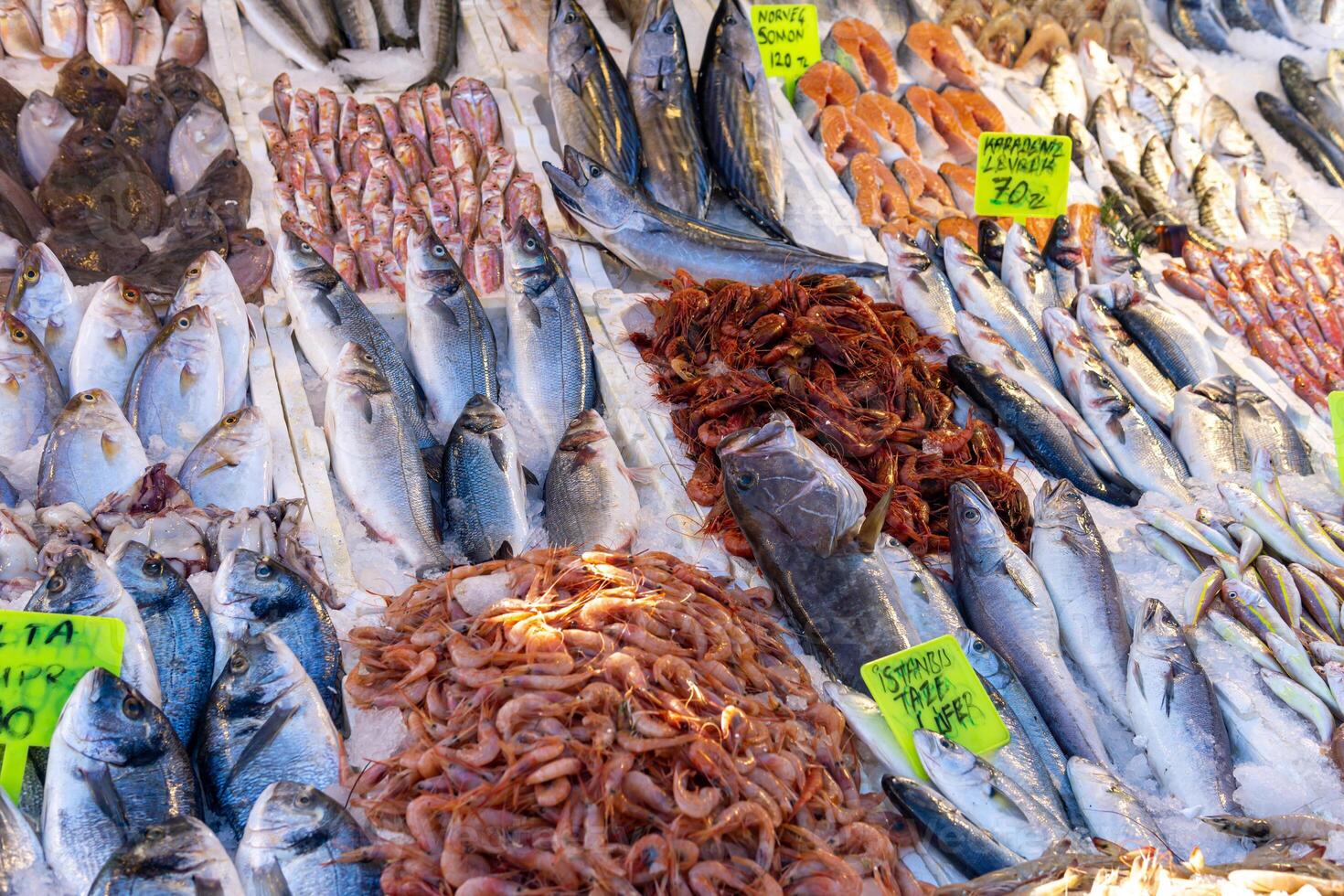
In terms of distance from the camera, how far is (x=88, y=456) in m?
3.02

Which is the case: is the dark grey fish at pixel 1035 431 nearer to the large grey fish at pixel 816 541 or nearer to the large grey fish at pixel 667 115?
the large grey fish at pixel 816 541

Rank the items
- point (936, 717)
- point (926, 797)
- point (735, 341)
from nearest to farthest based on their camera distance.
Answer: point (926, 797) → point (936, 717) → point (735, 341)

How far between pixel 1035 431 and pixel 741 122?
2019 millimetres

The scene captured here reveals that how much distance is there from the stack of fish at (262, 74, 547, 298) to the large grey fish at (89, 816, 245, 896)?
2.47 m

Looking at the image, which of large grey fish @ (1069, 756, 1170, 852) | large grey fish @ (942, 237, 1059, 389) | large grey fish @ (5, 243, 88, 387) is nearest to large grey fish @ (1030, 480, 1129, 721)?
large grey fish @ (1069, 756, 1170, 852)

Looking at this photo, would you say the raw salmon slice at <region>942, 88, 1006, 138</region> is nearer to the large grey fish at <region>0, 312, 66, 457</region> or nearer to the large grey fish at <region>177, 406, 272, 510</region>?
the large grey fish at <region>177, 406, 272, 510</region>

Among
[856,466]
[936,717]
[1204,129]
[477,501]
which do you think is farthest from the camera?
[1204,129]

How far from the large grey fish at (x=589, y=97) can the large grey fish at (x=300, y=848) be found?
3.12 metres

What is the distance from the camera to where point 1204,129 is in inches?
245

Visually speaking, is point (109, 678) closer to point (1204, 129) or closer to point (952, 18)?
point (952, 18)

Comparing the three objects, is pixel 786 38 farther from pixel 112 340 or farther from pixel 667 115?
pixel 112 340

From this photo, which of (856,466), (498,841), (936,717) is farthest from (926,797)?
(856,466)

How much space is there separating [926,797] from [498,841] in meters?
0.99

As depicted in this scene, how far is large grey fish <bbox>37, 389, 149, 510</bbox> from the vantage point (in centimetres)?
300
